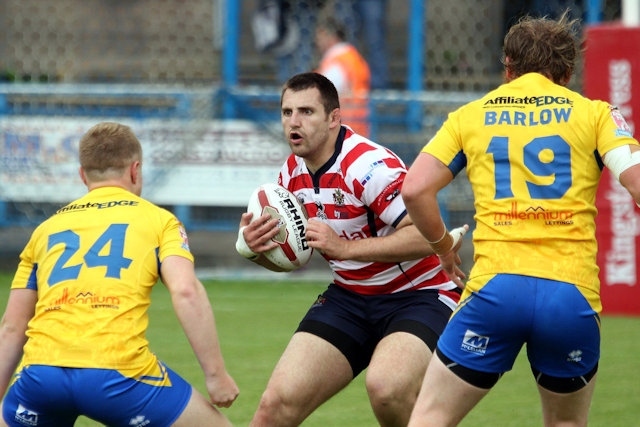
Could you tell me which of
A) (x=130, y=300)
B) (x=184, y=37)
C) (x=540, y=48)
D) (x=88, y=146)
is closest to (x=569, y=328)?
(x=540, y=48)

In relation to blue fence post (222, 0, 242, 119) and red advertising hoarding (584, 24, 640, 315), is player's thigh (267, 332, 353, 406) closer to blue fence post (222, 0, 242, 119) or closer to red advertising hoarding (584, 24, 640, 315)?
red advertising hoarding (584, 24, 640, 315)

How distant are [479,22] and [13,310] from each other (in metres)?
11.1

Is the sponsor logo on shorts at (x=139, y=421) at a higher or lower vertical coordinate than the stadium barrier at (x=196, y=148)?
higher

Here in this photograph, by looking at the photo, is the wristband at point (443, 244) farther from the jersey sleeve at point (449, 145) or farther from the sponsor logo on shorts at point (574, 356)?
the sponsor logo on shorts at point (574, 356)

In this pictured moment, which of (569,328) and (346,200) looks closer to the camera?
(569,328)

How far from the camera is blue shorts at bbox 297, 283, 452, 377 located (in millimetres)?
5469

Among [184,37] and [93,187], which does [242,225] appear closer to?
[93,187]

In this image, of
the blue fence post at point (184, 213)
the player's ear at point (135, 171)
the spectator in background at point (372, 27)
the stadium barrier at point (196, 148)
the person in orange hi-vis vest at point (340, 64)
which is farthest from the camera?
the spectator in background at point (372, 27)

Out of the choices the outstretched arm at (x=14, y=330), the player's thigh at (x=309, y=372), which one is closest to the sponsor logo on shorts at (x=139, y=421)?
the outstretched arm at (x=14, y=330)

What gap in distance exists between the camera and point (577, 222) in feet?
14.5

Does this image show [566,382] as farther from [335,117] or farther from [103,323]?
[335,117]

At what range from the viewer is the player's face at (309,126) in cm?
564

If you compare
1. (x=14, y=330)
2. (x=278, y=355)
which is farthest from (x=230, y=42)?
(x=14, y=330)

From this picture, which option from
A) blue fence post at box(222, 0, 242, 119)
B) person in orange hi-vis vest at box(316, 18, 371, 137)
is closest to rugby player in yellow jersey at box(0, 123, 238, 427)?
person in orange hi-vis vest at box(316, 18, 371, 137)
